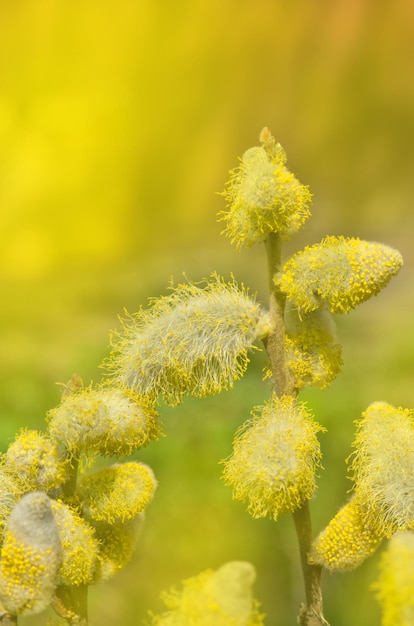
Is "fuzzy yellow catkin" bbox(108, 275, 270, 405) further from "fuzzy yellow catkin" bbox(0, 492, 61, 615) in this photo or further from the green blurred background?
the green blurred background

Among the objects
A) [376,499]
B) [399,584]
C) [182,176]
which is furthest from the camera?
[182,176]

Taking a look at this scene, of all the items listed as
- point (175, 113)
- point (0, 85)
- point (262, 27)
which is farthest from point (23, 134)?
point (262, 27)

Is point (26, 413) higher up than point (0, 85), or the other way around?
point (0, 85)

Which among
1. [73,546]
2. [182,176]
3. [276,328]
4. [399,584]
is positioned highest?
[182,176]

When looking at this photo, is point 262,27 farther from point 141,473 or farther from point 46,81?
point 141,473

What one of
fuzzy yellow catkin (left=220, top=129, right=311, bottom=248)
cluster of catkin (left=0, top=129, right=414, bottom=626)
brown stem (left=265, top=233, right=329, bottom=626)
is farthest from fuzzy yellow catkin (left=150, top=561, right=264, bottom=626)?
fuzzy yellow catkin (left=220, top=129, right=311, bottom=248)

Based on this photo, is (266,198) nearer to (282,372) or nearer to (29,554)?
(282,372)

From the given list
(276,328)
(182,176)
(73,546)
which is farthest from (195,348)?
(182,176)
